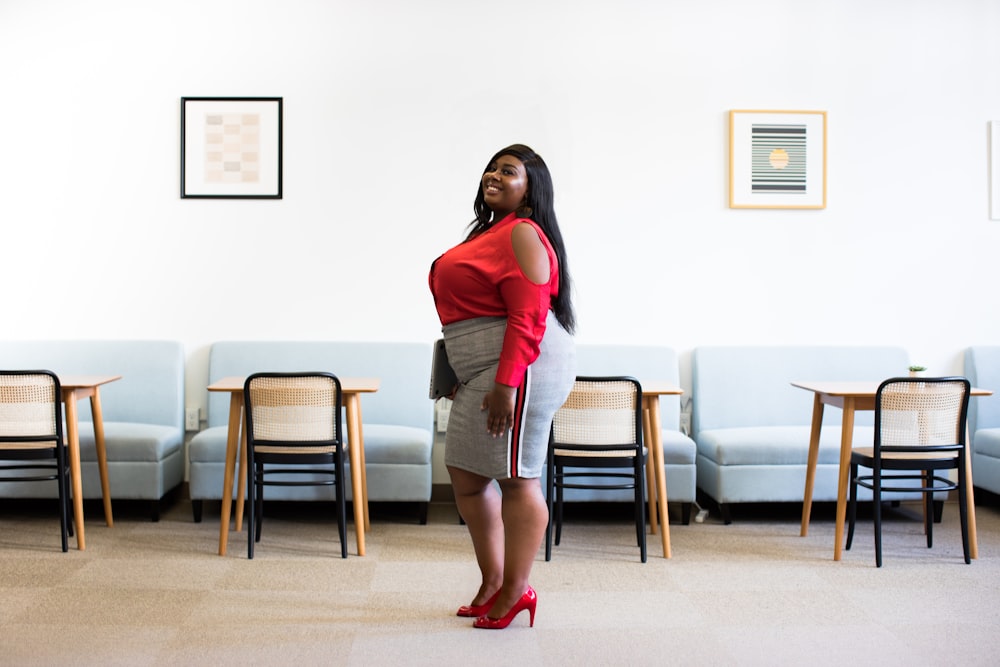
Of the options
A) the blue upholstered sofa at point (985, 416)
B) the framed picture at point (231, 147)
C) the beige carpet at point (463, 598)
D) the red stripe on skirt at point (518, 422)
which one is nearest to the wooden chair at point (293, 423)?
the beige carpet at point (463, 598)

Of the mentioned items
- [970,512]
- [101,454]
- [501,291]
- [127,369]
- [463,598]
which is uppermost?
[501,291]

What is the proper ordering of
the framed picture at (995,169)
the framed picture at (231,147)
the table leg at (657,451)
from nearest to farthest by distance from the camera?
1. the table leg at (657,451)
2. the framed picture at (231,147)
3. the framed picture at (995,169)

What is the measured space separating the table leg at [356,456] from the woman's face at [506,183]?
147cm

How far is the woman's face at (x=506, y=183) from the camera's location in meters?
2.60

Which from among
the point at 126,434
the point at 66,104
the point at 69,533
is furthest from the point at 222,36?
the point at 69,533

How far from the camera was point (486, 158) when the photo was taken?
491 centimetres

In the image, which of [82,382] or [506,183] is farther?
[82,382]

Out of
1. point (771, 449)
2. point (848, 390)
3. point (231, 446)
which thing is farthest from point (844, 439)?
point (231, 446)

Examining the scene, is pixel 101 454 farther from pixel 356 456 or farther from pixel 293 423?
pixel 356 456

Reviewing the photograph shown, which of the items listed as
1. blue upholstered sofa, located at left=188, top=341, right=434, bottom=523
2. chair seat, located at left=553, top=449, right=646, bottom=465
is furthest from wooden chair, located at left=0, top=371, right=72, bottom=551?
chair seat, located at left=553, top=449, right=646, bottom=465

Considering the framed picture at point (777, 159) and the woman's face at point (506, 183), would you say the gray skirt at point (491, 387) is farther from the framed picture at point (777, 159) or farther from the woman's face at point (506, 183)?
the framed picture at point (777, 159)

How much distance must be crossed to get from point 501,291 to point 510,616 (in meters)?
1.02

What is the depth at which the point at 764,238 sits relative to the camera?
16.4 feet

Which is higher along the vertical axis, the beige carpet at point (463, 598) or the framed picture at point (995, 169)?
the framed picture at point (995, 169)
